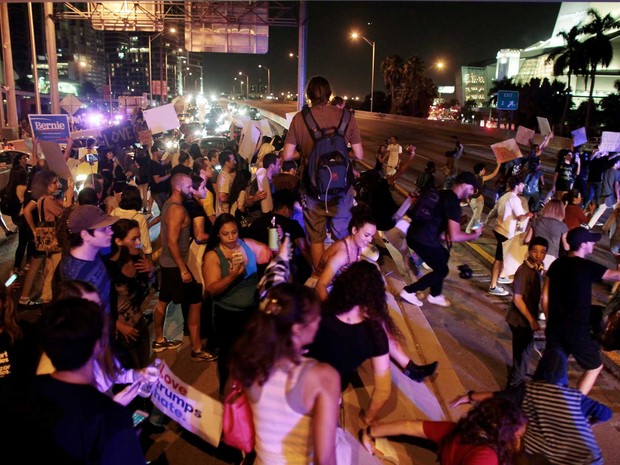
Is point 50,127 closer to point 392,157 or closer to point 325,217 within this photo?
point 392,157

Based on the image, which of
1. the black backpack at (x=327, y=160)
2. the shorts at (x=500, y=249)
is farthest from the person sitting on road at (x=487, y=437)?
the shorts at (x=500, y=249)

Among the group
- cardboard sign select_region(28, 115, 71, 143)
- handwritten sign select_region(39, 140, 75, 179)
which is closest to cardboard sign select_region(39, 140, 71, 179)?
handwritten sign select_region(39, 140, 75, 179)

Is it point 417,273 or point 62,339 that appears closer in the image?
point 62,339

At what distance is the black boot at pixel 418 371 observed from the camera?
4.80 metres

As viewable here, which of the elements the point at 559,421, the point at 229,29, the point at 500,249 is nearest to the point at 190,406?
the point at 559,421

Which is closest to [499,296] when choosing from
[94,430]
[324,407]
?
[324,407]

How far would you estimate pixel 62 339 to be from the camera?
2371mm

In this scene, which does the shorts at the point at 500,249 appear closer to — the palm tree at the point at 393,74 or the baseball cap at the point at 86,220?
the baseball cap at the point at 86,220

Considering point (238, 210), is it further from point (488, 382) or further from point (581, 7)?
point (581, 7)

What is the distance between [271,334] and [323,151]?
9.94 feet

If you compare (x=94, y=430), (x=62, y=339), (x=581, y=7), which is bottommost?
(x=94, y=430)

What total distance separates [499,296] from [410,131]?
4077 centimetres

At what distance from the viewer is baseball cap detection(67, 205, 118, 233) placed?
4.02m

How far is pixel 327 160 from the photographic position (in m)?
5.26
